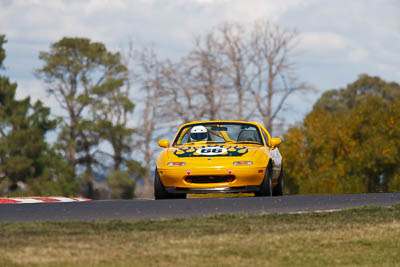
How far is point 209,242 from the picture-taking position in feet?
25.6

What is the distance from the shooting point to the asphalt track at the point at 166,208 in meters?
10.2

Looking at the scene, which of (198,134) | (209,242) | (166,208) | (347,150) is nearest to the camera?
(209,242)

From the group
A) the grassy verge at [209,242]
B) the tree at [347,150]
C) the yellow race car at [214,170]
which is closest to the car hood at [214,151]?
the yellow race car at [214,170]

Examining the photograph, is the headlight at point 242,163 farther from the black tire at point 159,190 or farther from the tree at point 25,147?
the tree at point 25,147

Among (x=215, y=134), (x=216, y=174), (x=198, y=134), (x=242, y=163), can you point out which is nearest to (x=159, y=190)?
(x=216, y=174)

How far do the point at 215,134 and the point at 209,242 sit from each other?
764 cm

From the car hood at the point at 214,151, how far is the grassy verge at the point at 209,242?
12.8 feet

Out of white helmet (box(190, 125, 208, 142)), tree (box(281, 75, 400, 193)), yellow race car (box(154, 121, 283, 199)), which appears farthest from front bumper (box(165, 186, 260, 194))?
tree (box(281, 75, 400, 193))

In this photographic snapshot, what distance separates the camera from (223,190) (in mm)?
13766

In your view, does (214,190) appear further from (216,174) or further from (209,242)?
(209,242)

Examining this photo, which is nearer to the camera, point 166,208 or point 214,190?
point 166,208

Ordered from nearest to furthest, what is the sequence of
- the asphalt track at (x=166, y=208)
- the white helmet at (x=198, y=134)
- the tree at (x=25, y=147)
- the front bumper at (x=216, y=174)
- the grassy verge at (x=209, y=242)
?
1. the grassy verge at (x=209, y=242)
2. the asphalt track at (x=166, y=208)
3. the front bumper at (x=216, y=174)
4. the white helmet at (x=198, y=134)
5. the tree at (x=25, y=147)

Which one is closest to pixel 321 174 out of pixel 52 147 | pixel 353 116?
pixel 353 116

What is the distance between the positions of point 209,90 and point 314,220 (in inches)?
1833
